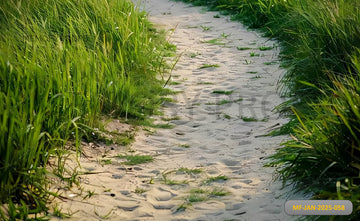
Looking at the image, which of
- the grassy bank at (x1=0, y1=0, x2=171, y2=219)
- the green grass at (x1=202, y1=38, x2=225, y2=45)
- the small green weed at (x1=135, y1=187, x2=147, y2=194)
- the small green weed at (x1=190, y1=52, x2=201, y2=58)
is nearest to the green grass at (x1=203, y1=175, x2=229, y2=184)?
the small green weed at (x1=135, y1=187, x2=147, y2=194)

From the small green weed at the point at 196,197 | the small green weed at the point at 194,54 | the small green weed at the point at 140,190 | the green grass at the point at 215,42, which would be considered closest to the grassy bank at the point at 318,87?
the small green weed at the point at 196,197

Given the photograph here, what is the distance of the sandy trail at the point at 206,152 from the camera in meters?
4.05

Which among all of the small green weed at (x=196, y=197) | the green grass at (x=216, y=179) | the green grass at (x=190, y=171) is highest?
the small green weed at (x=196, y=197)

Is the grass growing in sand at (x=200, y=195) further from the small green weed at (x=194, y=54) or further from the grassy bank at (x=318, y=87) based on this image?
the small green weed at (x=194, y=54)

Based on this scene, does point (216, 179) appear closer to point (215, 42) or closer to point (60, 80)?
point (60, 80)

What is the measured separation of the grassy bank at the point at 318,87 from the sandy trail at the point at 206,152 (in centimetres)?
24

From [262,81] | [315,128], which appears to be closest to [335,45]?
[262,81]

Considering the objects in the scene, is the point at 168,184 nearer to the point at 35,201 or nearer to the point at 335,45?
the point at 35,201

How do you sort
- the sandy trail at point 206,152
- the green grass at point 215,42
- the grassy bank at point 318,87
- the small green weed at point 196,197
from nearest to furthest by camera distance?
the grassy bank at point 318,87
the sandy trail at point 206,152
the small green weed at point 196,197
the green grass at point 215,42

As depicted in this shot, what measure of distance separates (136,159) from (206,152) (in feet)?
2.08

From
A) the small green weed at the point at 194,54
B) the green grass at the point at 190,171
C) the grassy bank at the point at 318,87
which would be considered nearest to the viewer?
the grassy bank at the point at 318,87

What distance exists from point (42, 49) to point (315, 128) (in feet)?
8.56

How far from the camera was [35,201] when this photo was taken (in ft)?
12.6

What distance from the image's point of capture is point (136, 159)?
496 cm
